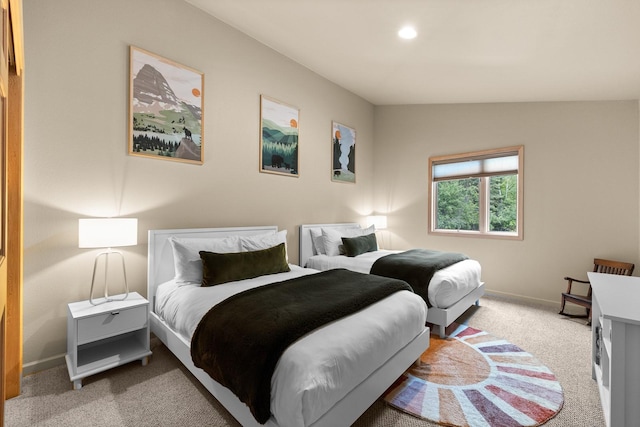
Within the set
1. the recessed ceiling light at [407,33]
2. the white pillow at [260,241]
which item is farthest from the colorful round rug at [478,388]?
the recessed ceiling light at [407,33]

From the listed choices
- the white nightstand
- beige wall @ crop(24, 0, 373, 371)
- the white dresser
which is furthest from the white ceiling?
the white nightstand

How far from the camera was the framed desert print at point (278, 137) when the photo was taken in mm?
3637

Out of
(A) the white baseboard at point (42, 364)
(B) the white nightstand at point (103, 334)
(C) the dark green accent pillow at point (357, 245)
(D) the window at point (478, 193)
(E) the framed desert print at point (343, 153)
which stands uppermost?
(E) the framed desert print at point (343, 153)

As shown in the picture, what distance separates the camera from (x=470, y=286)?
332cm

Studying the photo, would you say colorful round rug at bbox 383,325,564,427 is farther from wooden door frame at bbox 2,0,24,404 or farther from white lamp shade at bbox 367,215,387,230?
white lamp shade at bbox 367,215,387,230

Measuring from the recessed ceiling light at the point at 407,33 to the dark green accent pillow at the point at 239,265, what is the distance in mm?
2372

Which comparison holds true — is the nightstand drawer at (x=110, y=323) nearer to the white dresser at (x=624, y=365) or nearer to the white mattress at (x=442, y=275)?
the white mattress at (x=442, y=275)

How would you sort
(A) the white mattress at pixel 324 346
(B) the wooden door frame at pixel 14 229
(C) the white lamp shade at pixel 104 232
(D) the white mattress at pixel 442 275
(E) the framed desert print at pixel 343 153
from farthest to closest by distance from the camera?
(E) the framed desert print at pixel 343 153, (D) the white mattress at pixel 442 275, (C) the white lamp shade at pixel 104 232, (B) the wooden door frame at pixel 14 229, (A) the white mattress at pixel 324 346

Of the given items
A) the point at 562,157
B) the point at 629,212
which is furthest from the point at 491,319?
the point at 562,157

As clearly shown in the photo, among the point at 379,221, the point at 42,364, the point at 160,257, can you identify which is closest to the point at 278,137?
the point at 160,257

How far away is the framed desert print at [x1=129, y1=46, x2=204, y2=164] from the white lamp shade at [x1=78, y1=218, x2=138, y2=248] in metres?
0.75

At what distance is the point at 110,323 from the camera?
210cm

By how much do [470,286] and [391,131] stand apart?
3.08 metres

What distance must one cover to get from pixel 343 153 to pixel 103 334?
384 centimetres
